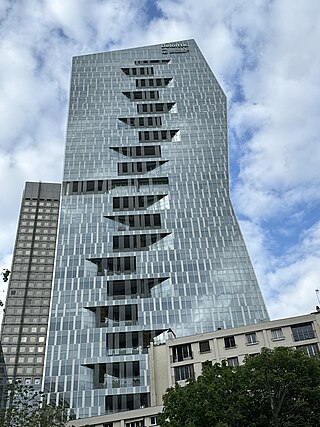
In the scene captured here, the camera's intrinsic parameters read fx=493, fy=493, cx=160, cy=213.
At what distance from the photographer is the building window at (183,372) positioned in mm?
57125

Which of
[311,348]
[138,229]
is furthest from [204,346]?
[138,229]

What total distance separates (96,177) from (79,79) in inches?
1304

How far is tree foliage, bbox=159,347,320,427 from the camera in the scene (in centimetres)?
3359

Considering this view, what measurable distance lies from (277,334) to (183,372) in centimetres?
1186

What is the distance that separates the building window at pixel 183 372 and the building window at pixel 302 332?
41.2ft

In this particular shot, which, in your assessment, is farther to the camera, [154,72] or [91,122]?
[154,72]

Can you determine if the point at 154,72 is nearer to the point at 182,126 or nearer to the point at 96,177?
the point at 182,126

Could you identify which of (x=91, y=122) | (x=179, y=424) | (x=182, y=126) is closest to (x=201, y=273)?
(x=182, y=126)

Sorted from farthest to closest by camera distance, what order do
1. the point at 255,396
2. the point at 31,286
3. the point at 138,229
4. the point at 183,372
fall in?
the point at 31,286
the point at 138,229
the point at 183,372
the point at 255,396

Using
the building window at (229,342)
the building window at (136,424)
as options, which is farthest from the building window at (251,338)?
the building window at (136,424)

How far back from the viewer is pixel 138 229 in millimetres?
101750

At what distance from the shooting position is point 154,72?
128250 mm

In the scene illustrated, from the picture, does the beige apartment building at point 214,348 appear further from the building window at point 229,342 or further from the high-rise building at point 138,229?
the high-rise building at point 138,229

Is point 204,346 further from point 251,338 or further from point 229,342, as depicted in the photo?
point 251,338
